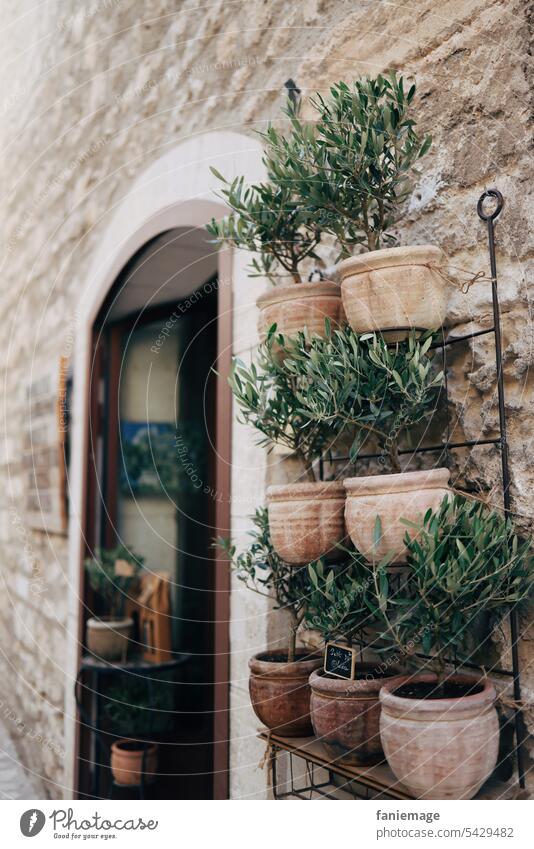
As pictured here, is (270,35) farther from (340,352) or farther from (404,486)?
(404,486)

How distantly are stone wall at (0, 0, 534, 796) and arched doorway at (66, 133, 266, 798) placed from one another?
75 millimetres

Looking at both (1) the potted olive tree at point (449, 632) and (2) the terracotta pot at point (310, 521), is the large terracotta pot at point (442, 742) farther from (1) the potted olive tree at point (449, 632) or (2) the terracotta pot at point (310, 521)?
(2) the terracotta pot at point (310, 521)

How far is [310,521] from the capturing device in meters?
1.46

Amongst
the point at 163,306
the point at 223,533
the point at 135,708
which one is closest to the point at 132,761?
the point at 135,708

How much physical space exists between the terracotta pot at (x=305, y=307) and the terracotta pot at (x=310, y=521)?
323 mm

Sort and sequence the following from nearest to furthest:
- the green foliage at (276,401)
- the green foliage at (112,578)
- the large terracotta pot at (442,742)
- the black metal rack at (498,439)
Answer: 1. the large terracotta pot at (442,742)
2. the black metal rack at (498,439)
3. the green foliage at (276,401)
4. the green foliage at (112,578)

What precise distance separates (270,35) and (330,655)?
173 cm

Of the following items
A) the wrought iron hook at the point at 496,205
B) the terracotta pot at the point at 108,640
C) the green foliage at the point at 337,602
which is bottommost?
the terracotta pot at the point at 108,640

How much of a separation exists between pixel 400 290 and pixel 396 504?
378 millimetres

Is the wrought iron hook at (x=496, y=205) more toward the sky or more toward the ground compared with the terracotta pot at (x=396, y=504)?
more toward the sky

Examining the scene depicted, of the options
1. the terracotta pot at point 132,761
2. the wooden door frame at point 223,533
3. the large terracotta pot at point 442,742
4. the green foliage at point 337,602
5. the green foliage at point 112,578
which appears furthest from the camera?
the green foliage at point 112,578

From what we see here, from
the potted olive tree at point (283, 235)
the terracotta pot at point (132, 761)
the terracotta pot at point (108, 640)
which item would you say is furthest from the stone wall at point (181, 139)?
the terracotta pot at point (132, 761)

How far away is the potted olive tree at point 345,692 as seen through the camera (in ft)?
4.37
